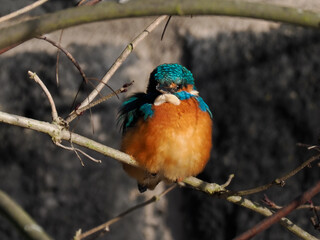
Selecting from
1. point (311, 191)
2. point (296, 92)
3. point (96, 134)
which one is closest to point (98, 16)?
point (311, 191)

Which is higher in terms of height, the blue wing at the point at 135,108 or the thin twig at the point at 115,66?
the blue wing at the point at 135,108

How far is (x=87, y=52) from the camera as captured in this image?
2.89m

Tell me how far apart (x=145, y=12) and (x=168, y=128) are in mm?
1389

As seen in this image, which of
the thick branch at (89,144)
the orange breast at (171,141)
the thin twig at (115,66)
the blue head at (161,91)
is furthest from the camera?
the blue head at (161,91)

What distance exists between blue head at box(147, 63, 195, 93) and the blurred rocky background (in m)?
0.13

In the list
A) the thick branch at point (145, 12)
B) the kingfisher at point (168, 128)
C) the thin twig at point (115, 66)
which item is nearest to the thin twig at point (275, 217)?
the thick branch at point (145, 12)

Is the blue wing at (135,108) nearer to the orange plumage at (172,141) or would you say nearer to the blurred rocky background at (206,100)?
the orange plumage at (172,141)

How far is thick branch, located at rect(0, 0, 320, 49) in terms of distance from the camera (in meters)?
1.16

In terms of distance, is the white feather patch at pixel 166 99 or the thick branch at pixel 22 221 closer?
the thick branch at pixel 22 221

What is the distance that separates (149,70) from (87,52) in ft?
1.05

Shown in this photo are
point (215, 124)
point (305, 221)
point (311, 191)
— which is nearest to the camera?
point (311, 191)

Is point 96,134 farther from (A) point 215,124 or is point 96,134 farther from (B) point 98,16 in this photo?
(B) point 98,16

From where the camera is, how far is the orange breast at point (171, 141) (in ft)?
8.23

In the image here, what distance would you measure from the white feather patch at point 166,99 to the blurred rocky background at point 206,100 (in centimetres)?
22
